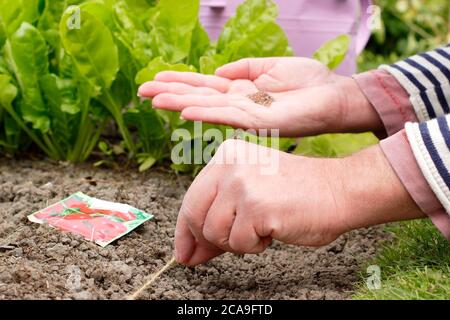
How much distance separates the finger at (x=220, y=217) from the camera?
3.46 feet

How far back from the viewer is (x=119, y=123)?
5.69 ft

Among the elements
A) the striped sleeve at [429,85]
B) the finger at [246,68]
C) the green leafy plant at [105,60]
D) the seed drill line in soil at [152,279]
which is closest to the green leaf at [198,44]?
the green leafy plant at [105,60]

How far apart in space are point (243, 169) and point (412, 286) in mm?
304

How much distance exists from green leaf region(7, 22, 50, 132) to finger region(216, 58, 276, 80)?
1.42ft

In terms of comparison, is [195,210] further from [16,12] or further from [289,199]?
[16,12]

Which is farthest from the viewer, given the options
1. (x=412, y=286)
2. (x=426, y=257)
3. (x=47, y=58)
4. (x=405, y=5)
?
(x=405, y=5)

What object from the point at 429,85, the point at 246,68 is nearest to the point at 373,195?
the point at 429,85

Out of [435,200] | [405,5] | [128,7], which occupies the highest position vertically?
[128,7]

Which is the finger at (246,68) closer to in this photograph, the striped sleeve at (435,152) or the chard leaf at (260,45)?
the chard leaf at (260,45)

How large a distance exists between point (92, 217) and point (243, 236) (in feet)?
→ 1.24

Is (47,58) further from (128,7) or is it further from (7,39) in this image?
(128,7)

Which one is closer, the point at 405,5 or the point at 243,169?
the point at 243,169
